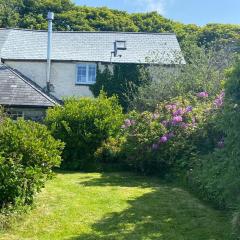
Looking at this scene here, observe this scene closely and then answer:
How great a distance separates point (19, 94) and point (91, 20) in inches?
1223

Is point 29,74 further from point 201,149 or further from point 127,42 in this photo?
point 201,149

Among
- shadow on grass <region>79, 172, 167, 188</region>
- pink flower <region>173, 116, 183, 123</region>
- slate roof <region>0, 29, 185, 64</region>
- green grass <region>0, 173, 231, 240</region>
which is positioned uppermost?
slate roof <region>0, 29, 185, 64</region>

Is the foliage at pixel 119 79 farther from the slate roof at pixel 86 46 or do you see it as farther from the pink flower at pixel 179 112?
the pink flower at pixel 179 112

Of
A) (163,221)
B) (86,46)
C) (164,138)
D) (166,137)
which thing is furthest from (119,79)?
(163,221)

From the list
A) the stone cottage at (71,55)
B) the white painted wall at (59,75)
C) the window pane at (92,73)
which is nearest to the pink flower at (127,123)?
the stone cottage at (71,55)

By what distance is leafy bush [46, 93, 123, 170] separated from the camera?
17.1 m

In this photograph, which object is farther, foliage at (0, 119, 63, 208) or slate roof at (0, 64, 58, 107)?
slate roof at (0, 64, 58, 107)

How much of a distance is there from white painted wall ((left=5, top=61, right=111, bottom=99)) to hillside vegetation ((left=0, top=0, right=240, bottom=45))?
19709 millimetres

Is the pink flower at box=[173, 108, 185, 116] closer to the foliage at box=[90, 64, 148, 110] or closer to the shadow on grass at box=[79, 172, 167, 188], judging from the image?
the shadow on grass at box=[79, 172, 167, 188]

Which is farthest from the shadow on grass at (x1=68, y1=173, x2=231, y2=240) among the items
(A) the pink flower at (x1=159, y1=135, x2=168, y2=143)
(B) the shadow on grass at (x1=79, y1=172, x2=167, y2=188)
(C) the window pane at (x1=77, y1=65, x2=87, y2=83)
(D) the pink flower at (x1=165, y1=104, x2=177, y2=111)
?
(C) the window pane at (x1=77, y1=65, x2=87, y2=83)

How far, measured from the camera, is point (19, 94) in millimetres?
21609

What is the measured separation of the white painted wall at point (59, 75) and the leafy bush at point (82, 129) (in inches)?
449

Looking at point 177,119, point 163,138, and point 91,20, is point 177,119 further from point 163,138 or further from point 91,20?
point 91,20

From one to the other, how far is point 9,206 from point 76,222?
1.43 m
